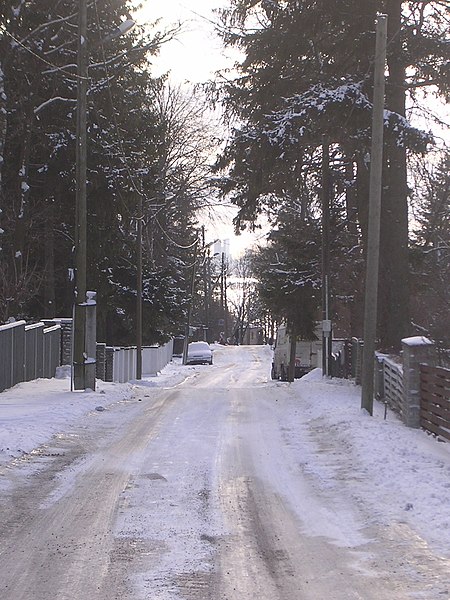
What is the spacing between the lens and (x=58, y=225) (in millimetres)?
28562

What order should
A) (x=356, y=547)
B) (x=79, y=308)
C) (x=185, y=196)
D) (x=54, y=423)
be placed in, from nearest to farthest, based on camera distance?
(x=356, y=547)
(x=54, y=423)
(x=79, y=308)
(x=185, y=196)

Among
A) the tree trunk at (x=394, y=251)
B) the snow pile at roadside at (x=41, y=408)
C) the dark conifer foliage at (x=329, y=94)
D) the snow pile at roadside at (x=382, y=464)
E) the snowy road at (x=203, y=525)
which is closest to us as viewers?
the snowy road at (x=203, y=525)

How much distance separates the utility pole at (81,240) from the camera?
696 inches

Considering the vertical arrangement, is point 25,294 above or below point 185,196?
below

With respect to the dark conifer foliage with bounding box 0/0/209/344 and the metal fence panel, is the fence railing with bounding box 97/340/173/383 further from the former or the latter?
the metal fence panel

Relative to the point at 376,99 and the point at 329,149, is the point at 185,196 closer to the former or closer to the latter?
the point at 329,149

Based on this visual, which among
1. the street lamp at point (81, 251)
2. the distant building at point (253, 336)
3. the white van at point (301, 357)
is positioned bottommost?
the distant building at point (253, 336)

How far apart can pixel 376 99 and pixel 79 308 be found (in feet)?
26.6

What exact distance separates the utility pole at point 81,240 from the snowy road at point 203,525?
6261 mm

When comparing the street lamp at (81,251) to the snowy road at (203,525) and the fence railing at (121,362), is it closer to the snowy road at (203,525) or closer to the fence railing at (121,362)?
the snowy road at (203,525)

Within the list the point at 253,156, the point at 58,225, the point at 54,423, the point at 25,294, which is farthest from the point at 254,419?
the point at 58,225

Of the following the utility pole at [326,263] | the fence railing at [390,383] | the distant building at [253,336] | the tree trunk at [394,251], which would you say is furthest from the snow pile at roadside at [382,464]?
the distant building at [253,336]

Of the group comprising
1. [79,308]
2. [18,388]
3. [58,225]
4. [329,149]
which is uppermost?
[329,149]

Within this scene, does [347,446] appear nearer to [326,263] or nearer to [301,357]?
[326,263]
